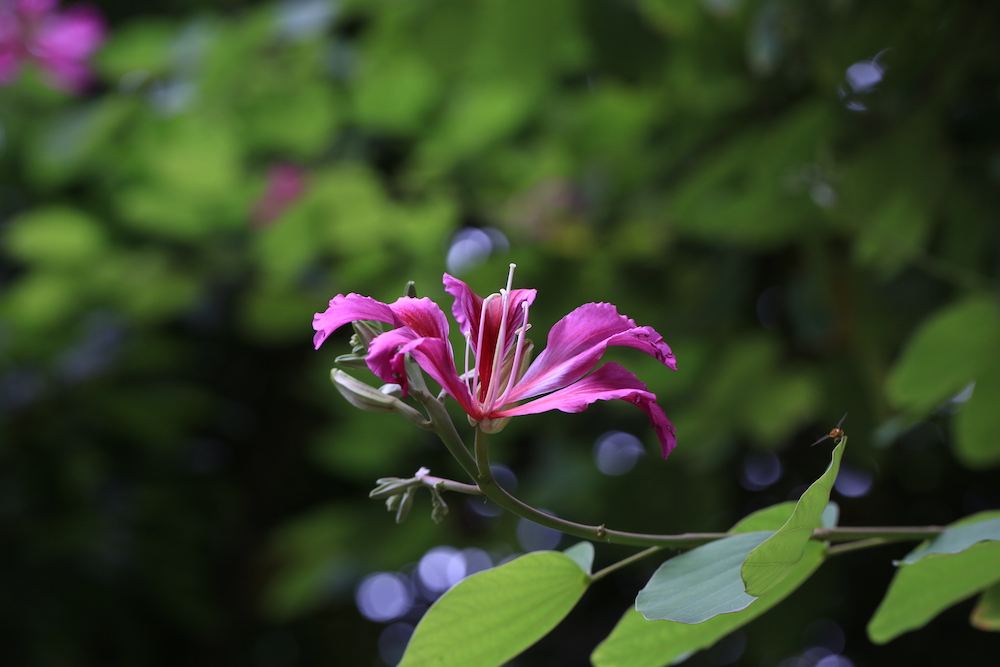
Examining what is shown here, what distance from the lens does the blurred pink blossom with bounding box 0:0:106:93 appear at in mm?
1944

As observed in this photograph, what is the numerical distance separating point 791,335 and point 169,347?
155 cm

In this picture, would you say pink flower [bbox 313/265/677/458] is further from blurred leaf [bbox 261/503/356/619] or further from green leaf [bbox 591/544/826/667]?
blurred leaf [bbox 261/503/356/619]

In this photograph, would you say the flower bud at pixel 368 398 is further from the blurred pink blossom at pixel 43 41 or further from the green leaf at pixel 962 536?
the blurred pink blossom at pixel 43 41

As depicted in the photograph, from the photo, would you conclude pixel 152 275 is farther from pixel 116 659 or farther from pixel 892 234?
pixel 892 234

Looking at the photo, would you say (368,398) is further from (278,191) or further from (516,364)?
(278,191)

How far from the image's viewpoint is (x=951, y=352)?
2.60 ft

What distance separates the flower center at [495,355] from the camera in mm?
468

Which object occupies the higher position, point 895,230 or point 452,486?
point 452,486

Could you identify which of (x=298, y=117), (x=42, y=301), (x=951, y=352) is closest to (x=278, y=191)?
(x=298, y=117)

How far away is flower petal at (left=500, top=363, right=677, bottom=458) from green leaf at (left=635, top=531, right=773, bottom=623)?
64 millimetres

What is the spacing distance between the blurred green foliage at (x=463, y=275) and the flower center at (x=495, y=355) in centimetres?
48

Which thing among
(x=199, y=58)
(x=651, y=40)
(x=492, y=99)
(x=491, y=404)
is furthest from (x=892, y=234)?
(x=199, y=58)

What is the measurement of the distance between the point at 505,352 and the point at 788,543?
0.19m

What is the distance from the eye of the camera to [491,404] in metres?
0.46
